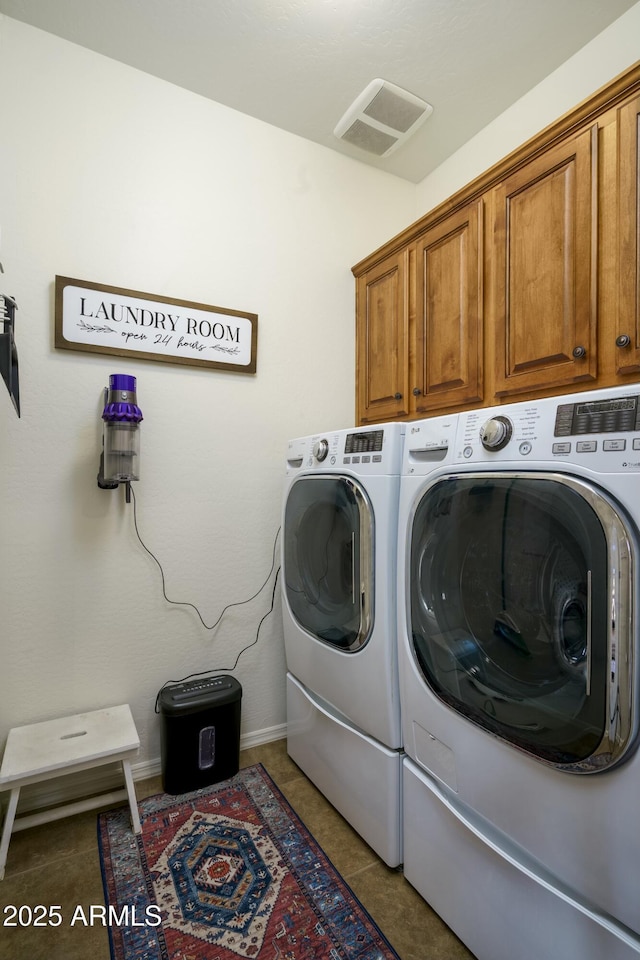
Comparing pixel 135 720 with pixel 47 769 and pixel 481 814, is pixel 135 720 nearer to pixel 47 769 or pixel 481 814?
pixel 47 769

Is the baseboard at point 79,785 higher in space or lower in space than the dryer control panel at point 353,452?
lower

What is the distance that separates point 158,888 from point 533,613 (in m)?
1.35

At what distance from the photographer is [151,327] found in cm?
191

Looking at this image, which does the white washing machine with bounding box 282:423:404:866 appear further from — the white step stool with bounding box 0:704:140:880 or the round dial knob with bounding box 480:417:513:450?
the white step stool with bounding box 0:704:140:880

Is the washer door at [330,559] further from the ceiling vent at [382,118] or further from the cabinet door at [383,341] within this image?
the ceiling vent at [382,118]

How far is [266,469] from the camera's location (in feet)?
7.14

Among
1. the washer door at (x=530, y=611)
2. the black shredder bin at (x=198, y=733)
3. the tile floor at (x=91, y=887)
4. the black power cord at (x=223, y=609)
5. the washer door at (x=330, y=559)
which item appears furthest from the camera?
the black power cord at (x=223, y=609)

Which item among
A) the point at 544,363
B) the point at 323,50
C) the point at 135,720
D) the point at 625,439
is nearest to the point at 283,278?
the point at 323,50

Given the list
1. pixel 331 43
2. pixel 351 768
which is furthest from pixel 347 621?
pixel 331 43

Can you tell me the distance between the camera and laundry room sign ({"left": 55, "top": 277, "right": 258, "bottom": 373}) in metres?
1.76

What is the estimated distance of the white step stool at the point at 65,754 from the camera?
1.43 metres

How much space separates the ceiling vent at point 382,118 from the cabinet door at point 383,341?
613 millimetres

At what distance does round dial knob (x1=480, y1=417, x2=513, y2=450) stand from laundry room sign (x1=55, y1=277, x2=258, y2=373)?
132cm

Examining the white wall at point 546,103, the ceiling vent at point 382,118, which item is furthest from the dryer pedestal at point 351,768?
the ceiling vent at point 382,118
